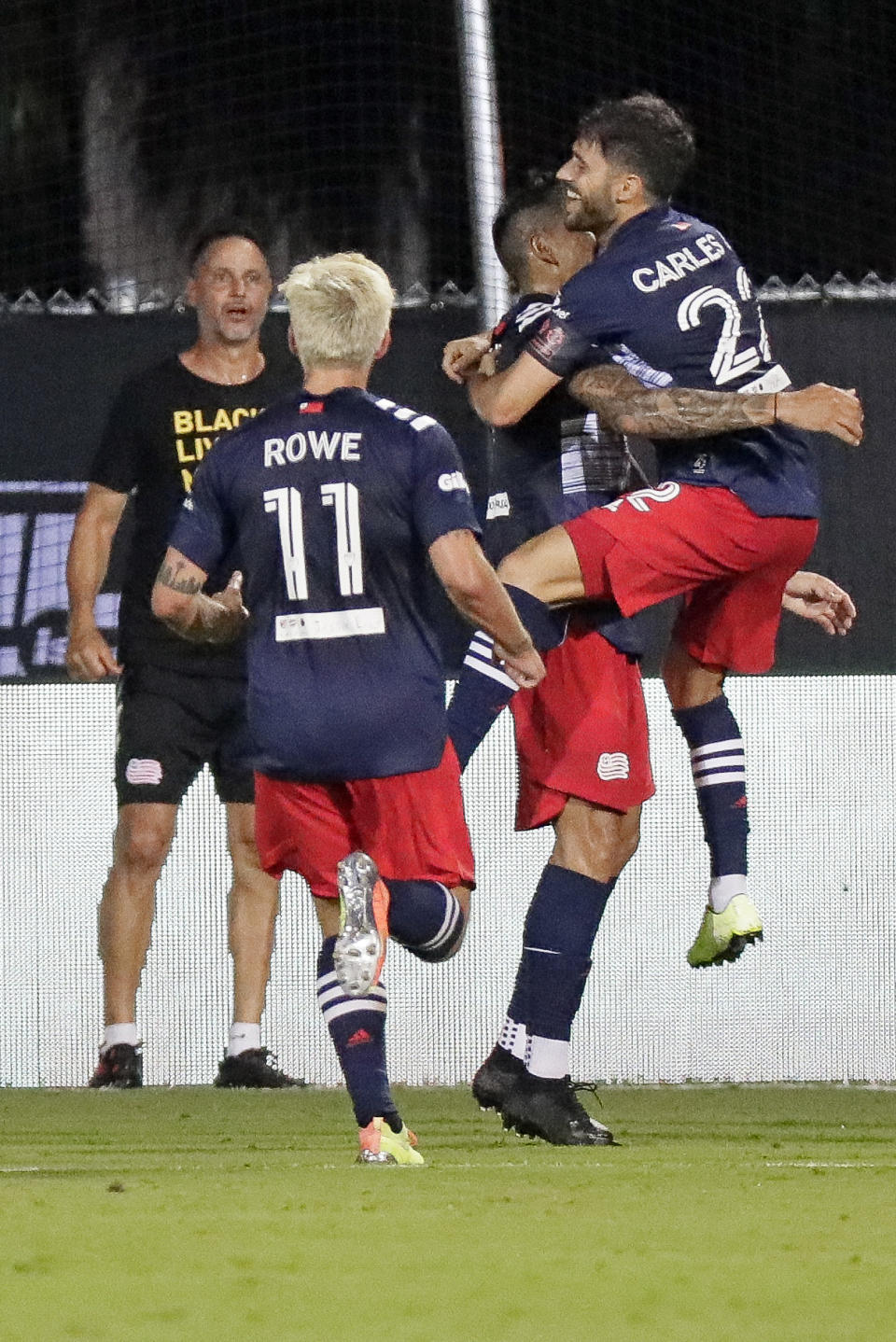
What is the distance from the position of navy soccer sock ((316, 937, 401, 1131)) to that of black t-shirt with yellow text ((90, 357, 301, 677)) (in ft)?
8.35

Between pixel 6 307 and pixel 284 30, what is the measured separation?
156 inches

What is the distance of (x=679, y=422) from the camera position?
492 centimetres

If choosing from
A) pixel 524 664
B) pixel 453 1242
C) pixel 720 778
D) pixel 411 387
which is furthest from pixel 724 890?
pixel 411 387

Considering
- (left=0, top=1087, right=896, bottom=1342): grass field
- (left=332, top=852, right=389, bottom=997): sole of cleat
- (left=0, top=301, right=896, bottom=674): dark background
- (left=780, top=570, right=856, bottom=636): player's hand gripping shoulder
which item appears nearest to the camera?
(left=0, top=1087, right=896, bottom=1342): grass field

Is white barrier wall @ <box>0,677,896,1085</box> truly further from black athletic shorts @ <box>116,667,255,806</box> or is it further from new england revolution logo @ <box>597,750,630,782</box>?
new england revolution logo @ <box>597,750,630,782</box>

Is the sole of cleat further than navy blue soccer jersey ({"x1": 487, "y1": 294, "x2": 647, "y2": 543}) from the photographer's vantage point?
No

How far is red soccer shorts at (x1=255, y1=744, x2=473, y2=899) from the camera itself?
14.2 feet

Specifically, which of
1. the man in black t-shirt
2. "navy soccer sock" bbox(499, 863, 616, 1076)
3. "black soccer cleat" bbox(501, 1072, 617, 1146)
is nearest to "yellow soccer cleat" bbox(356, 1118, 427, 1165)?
"black soccer cleat" bbox(501, 1072, 617, 1146)

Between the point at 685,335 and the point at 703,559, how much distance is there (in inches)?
19.3

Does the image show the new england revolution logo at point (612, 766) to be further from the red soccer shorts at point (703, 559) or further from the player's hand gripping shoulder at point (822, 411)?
the player's hand gripping shoulder at point (822, 411)

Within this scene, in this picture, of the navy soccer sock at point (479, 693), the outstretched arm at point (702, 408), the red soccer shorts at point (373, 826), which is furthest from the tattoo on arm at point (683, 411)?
the red soccer shorts at point (373, 826)

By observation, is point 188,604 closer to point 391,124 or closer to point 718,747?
point 718,747

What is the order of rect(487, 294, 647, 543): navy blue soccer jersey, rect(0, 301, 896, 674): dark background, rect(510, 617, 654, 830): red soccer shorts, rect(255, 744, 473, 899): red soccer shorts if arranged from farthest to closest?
rect(0, 301, 896, 674): dark background → rect(487, 294, 647, 543): navy blue soccer jersey → rect(510, 617, 654, 830): red soccer shorts → rect(255, 744, 473, 899): red soccer shorts

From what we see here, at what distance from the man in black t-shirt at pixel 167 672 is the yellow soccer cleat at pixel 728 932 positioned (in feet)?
6.16
